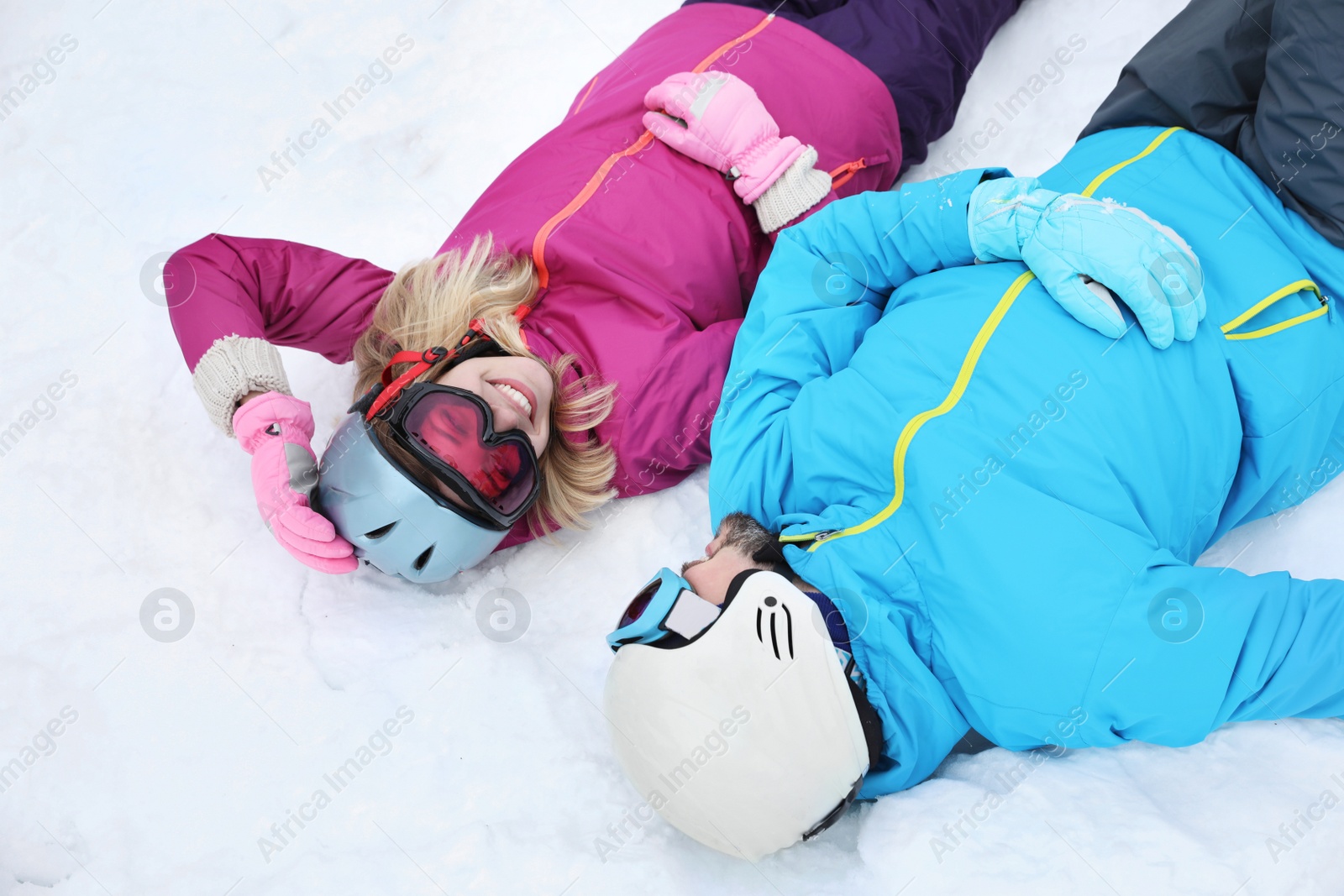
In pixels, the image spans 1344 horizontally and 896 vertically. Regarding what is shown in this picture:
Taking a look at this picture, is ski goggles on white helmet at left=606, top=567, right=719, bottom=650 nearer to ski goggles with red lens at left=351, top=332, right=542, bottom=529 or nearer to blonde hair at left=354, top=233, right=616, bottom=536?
ski goggles with red lens at left=351, top=332, right=542, bottom=529

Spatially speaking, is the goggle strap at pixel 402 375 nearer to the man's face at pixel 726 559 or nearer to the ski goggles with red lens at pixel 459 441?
the ski goggles with red lens at pixel 459 441

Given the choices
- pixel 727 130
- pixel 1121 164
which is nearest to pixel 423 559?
pixel 727 130

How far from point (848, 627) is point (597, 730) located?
2.13 ft

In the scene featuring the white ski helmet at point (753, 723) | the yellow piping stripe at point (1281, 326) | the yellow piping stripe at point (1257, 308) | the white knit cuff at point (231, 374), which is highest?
the white knit cuff at point (231, 374)

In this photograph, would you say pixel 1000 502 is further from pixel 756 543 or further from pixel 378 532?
pixel 378 532

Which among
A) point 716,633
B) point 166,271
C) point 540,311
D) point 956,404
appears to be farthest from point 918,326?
point 166,271

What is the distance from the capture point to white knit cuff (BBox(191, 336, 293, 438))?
Answer: 1937 mm

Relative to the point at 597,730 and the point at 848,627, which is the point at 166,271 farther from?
the point at 848,627

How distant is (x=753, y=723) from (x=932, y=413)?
65cm

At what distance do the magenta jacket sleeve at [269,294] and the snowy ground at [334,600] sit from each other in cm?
29

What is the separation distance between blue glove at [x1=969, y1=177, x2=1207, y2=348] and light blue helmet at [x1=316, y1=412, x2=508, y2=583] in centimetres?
124

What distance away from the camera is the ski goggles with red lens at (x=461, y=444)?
1.85 m

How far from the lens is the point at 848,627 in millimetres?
1568

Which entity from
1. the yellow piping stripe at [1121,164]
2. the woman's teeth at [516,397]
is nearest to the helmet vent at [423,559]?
the woman's teeth at [516,397]
